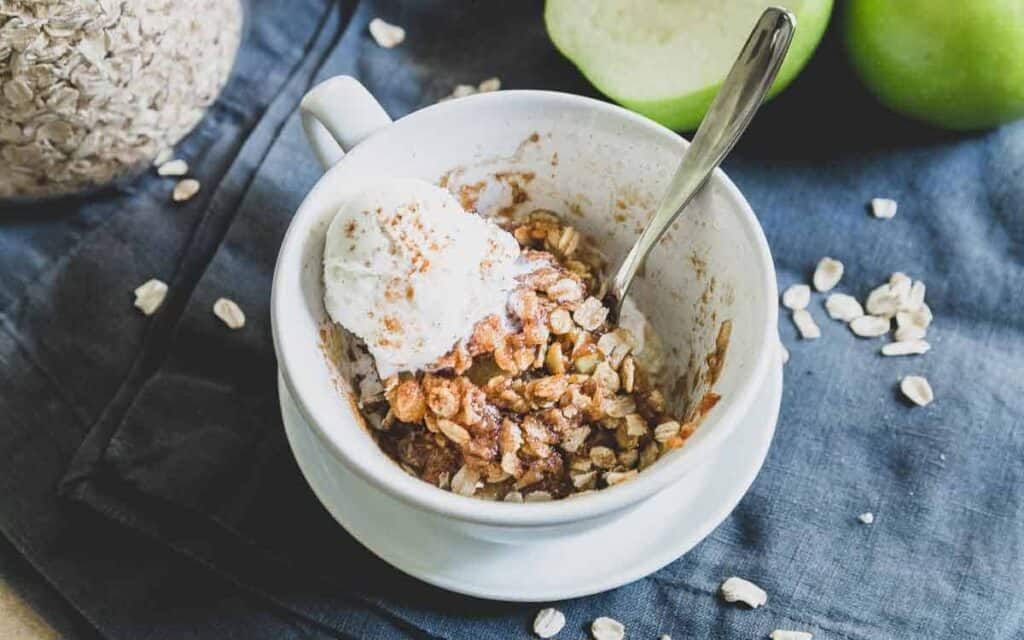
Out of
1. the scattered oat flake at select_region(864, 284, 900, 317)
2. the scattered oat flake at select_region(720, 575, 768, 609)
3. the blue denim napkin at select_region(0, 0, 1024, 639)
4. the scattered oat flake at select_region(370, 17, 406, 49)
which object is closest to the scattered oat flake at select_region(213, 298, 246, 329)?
the blue denim napkin at select_region(0, 0, 1024, 639)

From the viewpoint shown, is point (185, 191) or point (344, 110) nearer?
point (344, 110)

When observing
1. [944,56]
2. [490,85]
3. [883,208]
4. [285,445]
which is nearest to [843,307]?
[883,208]

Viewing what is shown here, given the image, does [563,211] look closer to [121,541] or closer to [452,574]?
[452,574]

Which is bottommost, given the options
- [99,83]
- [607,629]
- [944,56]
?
[607,629]

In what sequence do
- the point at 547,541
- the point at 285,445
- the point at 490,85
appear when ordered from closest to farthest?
the point at 547,541 < the point at 285,445 < the point at 490,85

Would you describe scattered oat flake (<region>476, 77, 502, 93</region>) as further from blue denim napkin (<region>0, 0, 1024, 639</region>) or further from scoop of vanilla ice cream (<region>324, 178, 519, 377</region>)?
scoop of vanilla ice cream (<region>324, 178, 519, 377</region>)

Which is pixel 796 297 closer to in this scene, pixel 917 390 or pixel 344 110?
pixel 917 390
